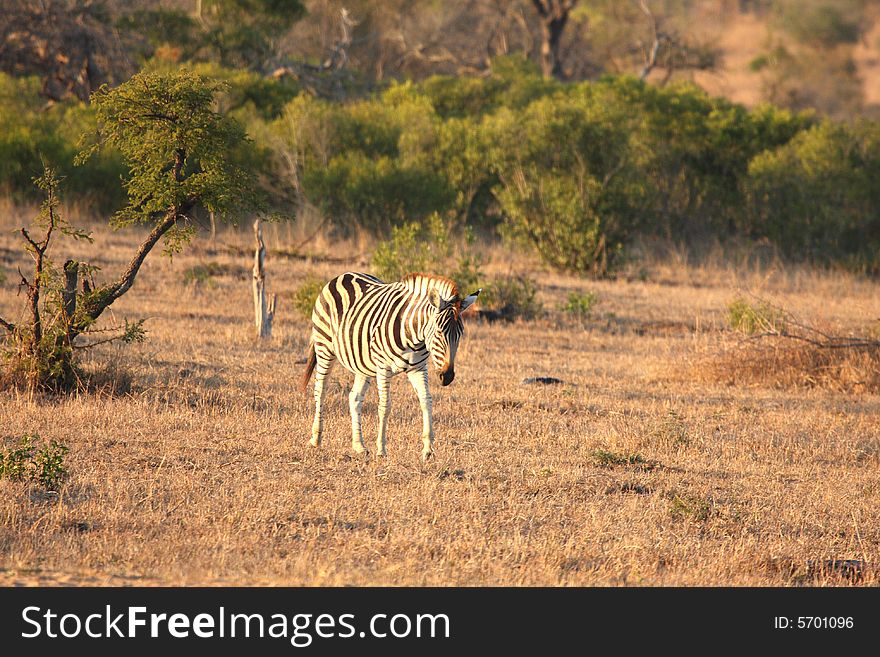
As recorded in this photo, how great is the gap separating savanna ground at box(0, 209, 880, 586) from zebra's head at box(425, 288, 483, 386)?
931mm

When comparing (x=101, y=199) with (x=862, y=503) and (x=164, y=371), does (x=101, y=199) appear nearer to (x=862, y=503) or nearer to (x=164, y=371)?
(x=164, y=371)

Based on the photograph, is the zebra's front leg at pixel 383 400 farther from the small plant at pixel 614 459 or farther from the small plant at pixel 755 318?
the small plant at pixel 755 318

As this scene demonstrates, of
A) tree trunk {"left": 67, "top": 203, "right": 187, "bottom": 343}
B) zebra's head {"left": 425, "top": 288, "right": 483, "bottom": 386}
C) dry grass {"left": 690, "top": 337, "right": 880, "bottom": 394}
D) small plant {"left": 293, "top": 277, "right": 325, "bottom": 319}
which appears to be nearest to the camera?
zebra's head {"left": 425, "top": 288, "right": 483, "bottom": 386}

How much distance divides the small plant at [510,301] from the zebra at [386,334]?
7423mm

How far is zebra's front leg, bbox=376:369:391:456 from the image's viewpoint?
316 inches

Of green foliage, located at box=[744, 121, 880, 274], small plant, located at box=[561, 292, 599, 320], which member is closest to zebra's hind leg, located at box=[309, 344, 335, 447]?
small plant, located at box=[561, 292, 599, 320]

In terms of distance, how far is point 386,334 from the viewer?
25.7ft

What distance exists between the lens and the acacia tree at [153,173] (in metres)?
9.63

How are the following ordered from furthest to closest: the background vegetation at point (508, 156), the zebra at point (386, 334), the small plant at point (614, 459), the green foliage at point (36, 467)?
the background vegetation at point (508, 156), the small plant at point (614, 459), the green foliage at point (36, 467), the zebra at point (386, 334)

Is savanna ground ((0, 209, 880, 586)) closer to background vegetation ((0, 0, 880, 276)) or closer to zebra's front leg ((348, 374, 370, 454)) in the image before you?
zebra's front leg ((348, 374, 370, 454))

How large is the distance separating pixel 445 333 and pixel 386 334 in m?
0.78

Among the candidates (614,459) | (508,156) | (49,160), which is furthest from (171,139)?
(49,160)

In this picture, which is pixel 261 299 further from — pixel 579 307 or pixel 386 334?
pixel 386 334

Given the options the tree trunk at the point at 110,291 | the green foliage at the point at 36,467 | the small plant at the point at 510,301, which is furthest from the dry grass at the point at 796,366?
the green foliage at the point at 36,467
